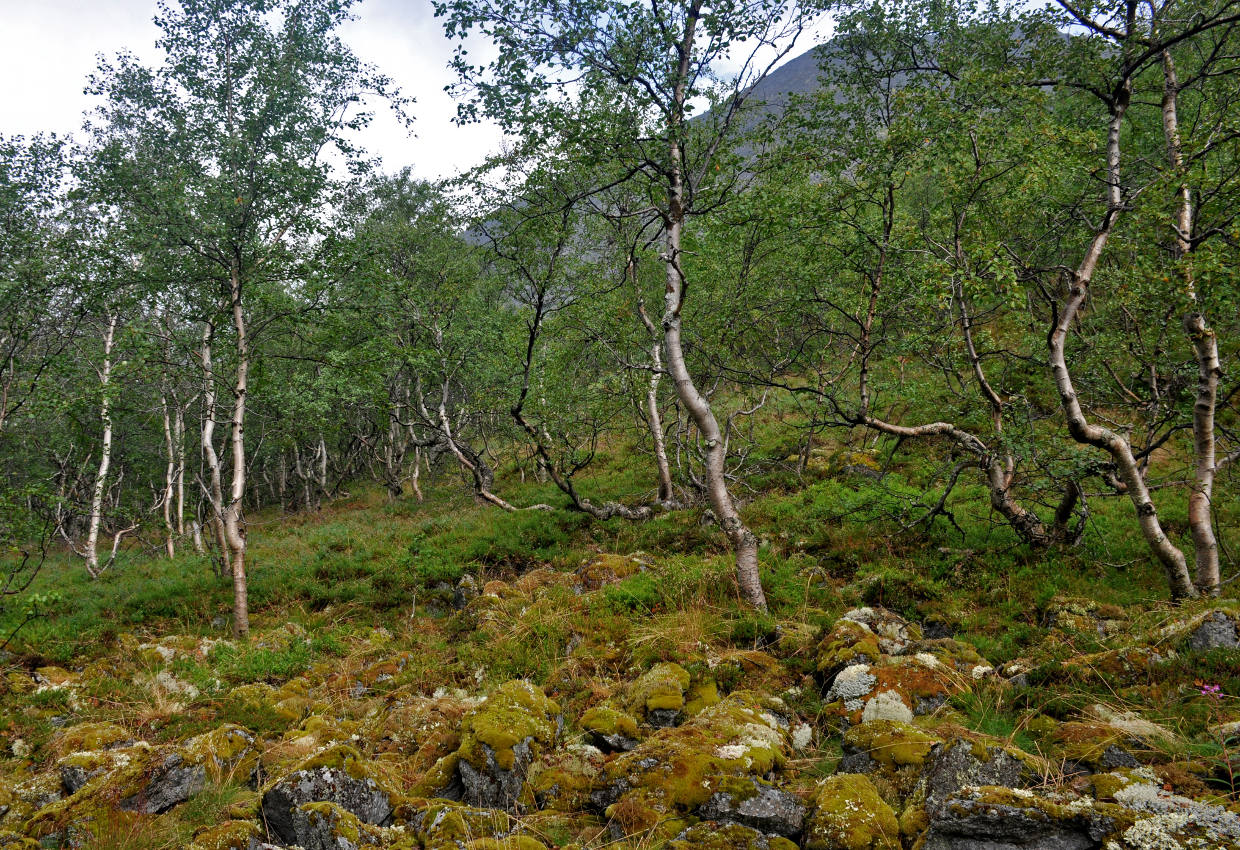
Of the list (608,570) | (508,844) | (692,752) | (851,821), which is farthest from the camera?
(608,570)

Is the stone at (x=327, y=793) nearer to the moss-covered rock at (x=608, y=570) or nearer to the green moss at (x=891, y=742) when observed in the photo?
the green moss at (x=891, y=742)

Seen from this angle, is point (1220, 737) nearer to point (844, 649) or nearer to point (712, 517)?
point (844, 649)

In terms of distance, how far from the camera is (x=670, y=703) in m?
6.58

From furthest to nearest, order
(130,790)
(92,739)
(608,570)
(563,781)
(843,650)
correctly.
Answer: (608,570), (92,739), (843,650), (130,790), (563,781)

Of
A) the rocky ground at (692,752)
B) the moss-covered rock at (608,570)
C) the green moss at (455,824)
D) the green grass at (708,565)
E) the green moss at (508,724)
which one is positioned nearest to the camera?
the rocky ground at (692,752)

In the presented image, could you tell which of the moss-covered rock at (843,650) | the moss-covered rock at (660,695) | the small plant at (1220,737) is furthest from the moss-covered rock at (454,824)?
the small plant at (1220,737)

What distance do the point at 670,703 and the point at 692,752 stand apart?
1.53m

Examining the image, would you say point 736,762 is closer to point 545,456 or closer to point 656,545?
point 656,545

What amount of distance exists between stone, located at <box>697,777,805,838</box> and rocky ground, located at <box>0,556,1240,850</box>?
0.02 meters

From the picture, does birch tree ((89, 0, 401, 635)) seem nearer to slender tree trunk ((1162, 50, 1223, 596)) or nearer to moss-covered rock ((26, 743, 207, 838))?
moss-covered rock ((26, 743, 207, 838))

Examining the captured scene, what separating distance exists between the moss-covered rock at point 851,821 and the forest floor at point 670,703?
2 cm

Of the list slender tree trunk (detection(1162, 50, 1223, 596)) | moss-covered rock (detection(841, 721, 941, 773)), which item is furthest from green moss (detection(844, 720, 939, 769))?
slender tree trunk (detection(1162, 50, 1223, 596))

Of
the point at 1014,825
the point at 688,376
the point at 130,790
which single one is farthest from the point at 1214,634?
the point at 130,790

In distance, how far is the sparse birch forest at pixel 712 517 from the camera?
4980 mm
